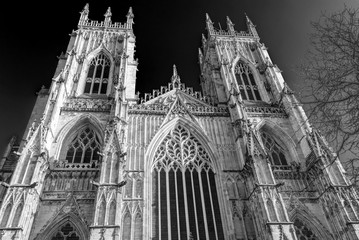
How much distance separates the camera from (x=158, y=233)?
13.7 meters

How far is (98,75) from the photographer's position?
23859 millimetres

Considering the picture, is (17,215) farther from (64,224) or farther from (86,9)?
(86,9)

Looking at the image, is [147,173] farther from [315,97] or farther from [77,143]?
[315,97]

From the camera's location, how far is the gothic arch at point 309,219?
14.4 meters

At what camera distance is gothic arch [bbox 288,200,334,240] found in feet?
47.3

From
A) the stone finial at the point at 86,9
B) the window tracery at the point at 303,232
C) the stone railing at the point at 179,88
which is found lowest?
the window tracery at the point at 303,232

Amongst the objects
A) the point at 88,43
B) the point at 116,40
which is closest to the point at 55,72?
the point at 88,43

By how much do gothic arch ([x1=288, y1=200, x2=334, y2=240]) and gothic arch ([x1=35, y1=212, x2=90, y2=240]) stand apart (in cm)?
1072


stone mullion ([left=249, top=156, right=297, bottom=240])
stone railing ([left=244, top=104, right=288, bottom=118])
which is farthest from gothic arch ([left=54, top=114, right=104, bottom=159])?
stone railing ([left=244, top=104, right=288, bottom=118])

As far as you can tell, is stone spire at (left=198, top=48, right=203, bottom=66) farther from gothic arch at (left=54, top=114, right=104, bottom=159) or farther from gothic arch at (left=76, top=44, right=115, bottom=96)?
gothic arch at (left=54, top=114, right=104, bottom=159)

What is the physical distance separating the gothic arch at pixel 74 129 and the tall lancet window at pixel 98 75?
4218mm

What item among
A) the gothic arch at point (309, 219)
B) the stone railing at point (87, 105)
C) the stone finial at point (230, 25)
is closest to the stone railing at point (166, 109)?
the stone railing at point (87, 105)

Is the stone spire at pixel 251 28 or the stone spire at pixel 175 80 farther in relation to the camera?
the stone spire at pixel 251 28

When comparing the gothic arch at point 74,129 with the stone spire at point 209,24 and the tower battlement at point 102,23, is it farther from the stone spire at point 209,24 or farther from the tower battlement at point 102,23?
the stone spire at point 209,24
